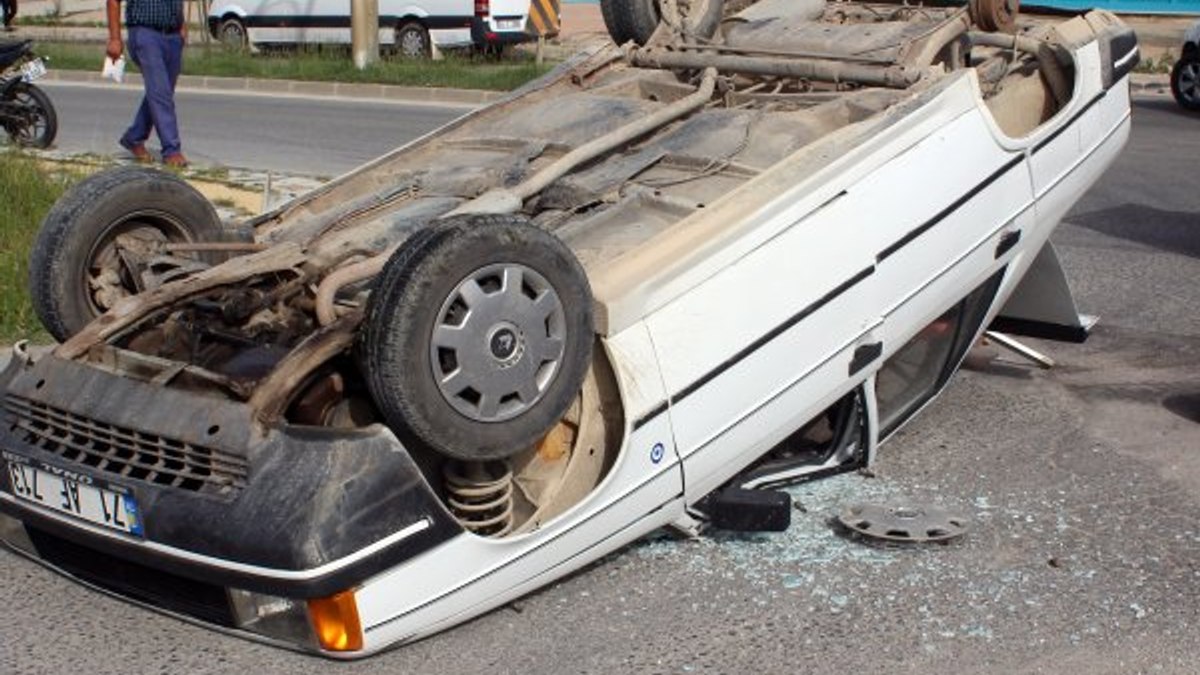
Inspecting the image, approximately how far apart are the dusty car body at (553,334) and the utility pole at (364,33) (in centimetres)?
1528

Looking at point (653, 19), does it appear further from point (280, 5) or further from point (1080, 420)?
point (280, 5)

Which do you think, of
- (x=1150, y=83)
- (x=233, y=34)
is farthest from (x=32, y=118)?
(x=233, y=34)

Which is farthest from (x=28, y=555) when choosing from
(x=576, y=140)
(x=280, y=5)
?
(x=280, y=5)

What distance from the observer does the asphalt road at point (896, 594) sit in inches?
161

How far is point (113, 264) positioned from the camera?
5.05m

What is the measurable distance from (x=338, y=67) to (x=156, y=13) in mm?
9021

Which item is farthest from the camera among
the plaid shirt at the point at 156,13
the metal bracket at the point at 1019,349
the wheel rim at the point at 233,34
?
the wheel rim at the point at 233,34

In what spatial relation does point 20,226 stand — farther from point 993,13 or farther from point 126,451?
point 993,13

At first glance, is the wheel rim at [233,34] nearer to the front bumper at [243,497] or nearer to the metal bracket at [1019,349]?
the metal bracket at [1019,349]

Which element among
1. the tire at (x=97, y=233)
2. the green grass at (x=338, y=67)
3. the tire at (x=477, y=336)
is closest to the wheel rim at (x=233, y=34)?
the green grass at (x=338, y=67)

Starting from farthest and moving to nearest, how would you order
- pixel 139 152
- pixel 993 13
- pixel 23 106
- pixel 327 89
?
pixel 327 89 < pixel 23 106 < pixel 139 152 < pixel 993 13

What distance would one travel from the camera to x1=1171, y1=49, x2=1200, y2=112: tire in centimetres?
1528

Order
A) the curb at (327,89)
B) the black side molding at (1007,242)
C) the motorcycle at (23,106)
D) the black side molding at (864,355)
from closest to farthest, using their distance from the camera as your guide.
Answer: the black side molding at (864,355) < the black side molding at (1007,242) < the motorcycle at (23,106) < the curb at (327,89)

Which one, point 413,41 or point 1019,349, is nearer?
point 1019,349
